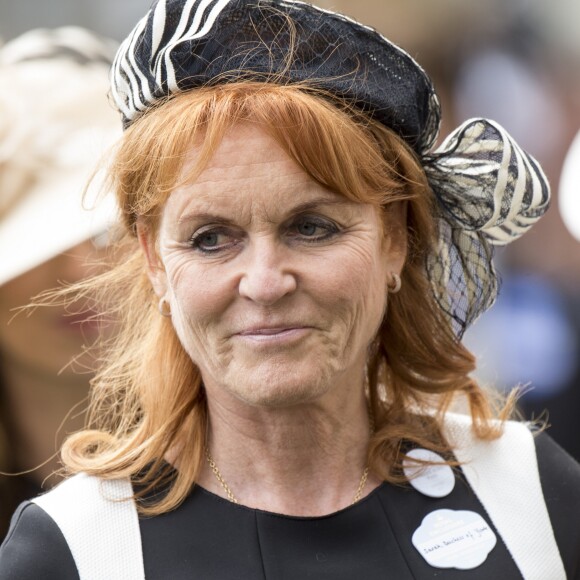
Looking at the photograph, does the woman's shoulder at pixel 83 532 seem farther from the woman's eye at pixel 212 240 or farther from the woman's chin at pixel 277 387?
the woman's eye at pixel 212 240

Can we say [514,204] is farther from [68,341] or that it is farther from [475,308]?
[68,341]

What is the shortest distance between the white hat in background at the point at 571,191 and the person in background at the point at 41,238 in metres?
1.84

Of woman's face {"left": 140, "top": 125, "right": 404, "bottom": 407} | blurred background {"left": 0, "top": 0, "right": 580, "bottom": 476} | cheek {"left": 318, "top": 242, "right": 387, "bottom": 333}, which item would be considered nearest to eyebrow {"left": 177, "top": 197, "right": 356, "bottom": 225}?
woman's face {"left": 140, "top": 125, "right": 404, "bottom": 407}

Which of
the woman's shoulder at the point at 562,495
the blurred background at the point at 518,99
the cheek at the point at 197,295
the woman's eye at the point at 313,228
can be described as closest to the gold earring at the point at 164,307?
the cheek at the point at 197,295

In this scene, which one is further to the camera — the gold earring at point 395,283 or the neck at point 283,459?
the gold earring at point 395,283

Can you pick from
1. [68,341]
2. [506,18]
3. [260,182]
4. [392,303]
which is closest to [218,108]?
[260,182]

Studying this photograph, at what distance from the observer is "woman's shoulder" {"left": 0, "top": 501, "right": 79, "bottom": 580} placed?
230 centimetres

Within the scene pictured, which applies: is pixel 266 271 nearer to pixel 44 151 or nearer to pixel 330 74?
pixel 330 74

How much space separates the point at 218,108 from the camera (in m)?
2.36

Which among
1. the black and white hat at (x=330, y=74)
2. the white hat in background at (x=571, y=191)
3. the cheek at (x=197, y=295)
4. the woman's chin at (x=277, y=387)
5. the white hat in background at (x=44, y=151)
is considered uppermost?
the black and white hat at (x=330, y=74)

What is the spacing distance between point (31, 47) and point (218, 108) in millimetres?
1631

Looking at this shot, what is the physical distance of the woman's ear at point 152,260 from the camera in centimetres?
259

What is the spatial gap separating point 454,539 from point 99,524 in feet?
2.48

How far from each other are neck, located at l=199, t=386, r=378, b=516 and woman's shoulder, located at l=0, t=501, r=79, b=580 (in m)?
0.36
